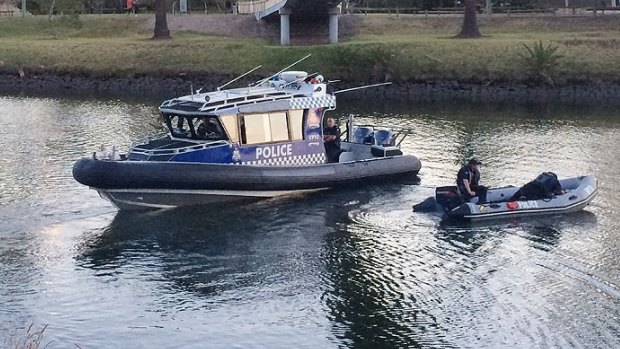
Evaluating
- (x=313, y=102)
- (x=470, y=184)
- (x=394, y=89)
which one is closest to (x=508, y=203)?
(x=470, y=184)

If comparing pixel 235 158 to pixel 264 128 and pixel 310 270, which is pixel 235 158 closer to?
pixel 264 128

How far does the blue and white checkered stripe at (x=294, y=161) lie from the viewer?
29.5 metres

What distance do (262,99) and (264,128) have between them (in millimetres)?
797

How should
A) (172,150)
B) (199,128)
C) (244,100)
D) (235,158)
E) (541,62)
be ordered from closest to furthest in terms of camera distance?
(172,150)
(235,158)
(199,128)
(244,100)
(541,62)

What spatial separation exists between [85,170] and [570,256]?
1202 cm

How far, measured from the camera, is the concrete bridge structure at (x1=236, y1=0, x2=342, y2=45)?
6819cm

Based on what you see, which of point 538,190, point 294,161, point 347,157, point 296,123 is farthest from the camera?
point 347,157

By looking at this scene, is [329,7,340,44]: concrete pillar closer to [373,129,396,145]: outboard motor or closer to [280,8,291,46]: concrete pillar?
[280,8,291,46]: concrete pillar

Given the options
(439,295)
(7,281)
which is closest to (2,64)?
(7,281)

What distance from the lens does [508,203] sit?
26891mm

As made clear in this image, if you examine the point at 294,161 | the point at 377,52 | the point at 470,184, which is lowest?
the point at 470,184

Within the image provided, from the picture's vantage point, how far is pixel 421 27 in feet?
238

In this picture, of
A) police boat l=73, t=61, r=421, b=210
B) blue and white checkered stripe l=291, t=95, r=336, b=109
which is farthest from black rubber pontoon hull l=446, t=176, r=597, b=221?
blue and white checkered stripe l=291, t=95, r=336, b=109

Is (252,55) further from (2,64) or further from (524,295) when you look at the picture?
(524,295)
